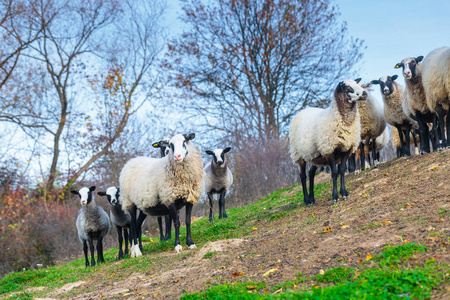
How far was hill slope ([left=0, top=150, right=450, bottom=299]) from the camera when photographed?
5.21m

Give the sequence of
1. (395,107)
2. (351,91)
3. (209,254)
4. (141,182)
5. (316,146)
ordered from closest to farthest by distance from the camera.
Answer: (209,254) < (351,91) < (316,146) < (141,182) < (395,107)

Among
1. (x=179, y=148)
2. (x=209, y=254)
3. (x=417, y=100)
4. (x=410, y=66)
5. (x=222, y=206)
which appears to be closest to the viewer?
(x=209, y=254)

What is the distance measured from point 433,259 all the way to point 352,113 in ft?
16.8

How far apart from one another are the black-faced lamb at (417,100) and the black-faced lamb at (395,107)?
65 centimetres

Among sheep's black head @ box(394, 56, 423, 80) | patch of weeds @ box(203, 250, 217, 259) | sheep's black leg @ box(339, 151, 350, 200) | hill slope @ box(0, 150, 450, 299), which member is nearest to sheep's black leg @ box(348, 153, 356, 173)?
hill slope @ box(0, 150, 450, 299)

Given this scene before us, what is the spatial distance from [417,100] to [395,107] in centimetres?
110

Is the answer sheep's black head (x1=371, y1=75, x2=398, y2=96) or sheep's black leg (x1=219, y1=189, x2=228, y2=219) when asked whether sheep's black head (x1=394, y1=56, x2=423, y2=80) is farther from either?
sheep's black leg (x1=219, y1=189, x2=228, y2=219)

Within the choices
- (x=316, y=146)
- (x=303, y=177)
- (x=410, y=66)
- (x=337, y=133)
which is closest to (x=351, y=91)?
(x=337, y=133)

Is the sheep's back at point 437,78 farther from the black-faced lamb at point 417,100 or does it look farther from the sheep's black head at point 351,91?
the sheep's black head at point 351,91

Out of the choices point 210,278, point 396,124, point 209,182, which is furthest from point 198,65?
point 210,278

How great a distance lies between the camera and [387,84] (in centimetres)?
1250

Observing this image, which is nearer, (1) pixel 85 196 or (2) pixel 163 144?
(2) pixel 163 144

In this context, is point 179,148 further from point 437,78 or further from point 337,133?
point 437,78

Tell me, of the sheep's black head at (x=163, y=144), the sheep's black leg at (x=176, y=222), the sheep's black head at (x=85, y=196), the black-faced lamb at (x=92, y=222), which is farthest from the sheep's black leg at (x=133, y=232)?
the sheep's black head at (x=163, y=144)
